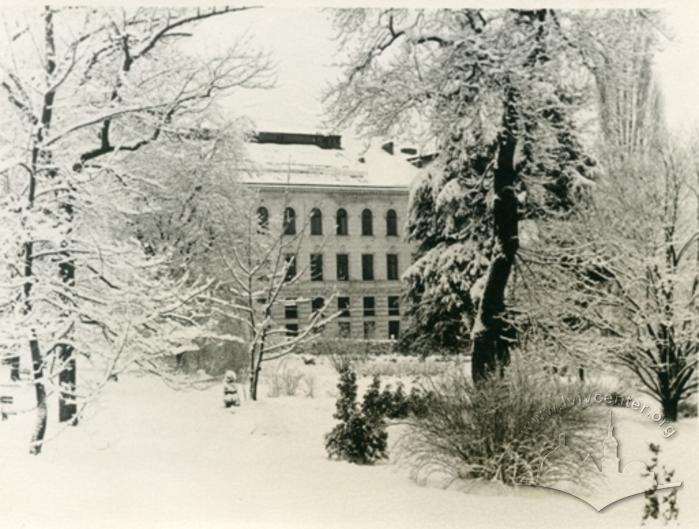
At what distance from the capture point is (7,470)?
25.2 feet

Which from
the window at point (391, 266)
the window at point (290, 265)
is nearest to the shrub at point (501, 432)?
the window at point (391, 266)

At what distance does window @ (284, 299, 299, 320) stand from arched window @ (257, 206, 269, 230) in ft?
2.27

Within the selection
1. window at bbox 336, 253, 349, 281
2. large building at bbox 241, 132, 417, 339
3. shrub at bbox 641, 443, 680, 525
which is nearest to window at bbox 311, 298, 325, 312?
large building at bbox 241, 132, 417, 339

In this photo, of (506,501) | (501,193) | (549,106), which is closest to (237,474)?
(506,501)

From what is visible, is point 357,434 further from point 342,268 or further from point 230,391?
point 342,268

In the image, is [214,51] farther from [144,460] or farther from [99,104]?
[144,460]

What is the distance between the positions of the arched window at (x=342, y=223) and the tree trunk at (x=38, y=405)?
265 cm

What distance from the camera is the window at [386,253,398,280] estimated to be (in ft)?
26.7

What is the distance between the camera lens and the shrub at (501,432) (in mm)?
7500

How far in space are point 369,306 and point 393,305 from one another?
217 millimetres

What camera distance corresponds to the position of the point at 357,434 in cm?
781

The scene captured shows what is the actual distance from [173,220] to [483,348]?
9.41 ft

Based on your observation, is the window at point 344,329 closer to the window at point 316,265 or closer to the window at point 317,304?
the window at point 317,304

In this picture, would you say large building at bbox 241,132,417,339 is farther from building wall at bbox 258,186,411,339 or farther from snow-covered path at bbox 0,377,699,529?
snow-covered path at bbox 0,377,699,529
